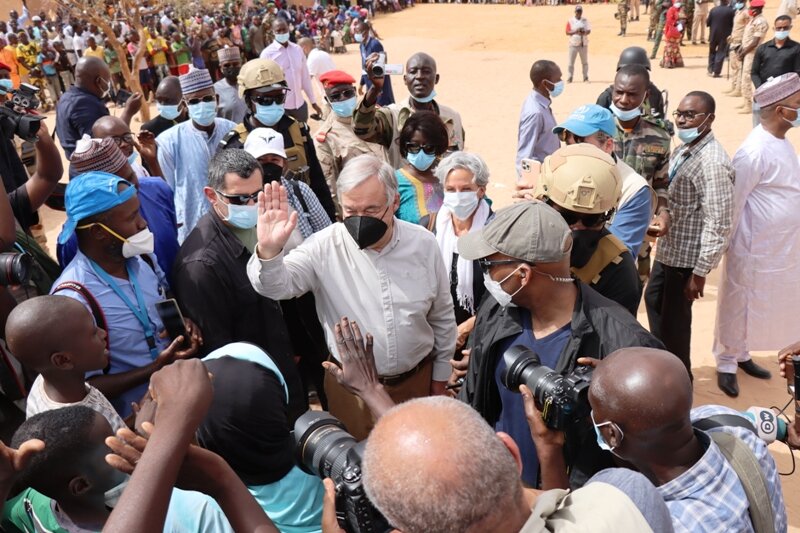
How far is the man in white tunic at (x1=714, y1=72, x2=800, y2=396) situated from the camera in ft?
14.0

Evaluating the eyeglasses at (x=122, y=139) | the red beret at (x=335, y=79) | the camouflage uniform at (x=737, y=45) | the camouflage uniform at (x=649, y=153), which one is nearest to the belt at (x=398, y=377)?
the camouflage uniform at (x=649, y=153)

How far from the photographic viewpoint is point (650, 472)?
192cm

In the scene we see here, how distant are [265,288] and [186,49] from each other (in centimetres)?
1688

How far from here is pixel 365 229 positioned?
119 inches

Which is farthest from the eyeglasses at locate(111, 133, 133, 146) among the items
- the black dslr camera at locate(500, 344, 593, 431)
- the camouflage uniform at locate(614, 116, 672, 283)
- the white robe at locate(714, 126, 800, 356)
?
the white robe at locate(714, 126, 800, 356)

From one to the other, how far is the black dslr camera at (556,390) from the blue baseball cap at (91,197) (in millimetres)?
2006

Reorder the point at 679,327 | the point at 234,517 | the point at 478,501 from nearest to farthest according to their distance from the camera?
the point at 478,501 < the point at 234,517 < the point at 679,327

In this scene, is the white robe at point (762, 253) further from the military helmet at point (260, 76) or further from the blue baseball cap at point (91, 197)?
the blue baseball cap at point (91, 197)

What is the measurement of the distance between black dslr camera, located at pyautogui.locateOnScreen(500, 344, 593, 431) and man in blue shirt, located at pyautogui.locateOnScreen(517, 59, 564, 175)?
3.93 metres

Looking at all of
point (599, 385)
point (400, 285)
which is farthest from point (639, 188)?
point (599, 385)

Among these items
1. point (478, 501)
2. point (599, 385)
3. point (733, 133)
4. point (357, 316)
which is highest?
point (478, 501)

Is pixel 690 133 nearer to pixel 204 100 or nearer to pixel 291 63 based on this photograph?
pixel 204 100

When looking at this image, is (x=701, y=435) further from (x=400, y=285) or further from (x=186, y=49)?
(x=186, y=49)

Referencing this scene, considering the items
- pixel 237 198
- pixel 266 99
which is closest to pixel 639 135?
pixel 266 99
